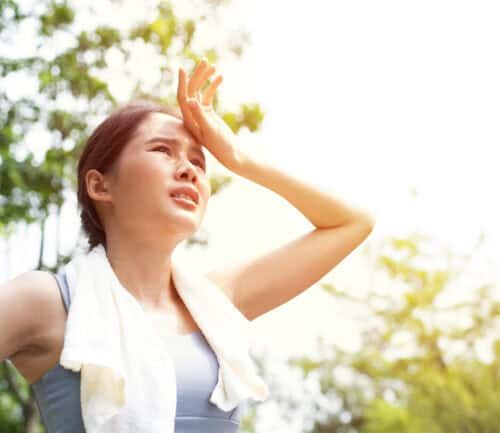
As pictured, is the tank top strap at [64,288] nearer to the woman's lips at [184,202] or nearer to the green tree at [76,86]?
the woman's lips at [184,202]

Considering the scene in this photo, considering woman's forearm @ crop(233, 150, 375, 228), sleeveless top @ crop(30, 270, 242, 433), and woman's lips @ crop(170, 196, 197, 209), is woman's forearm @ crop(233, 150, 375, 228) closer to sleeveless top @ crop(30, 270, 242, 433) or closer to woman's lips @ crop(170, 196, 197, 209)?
woman's lips @ crop(170, 196, 197, 209)

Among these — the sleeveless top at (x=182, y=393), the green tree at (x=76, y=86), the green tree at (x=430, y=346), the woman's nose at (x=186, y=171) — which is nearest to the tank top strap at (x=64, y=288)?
the sleeveless top at (x=182, y=393)

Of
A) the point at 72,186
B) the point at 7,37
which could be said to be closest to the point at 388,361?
the point at 72,186

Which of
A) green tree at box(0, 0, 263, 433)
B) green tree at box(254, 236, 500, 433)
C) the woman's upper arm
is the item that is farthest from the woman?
green tree at box(254, 236, 500, 433)

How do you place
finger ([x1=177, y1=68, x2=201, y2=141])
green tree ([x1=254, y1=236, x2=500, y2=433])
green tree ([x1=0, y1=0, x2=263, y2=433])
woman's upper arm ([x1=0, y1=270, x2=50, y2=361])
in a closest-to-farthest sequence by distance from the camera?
woman's upper arm ([x1=0, y1=270, x2=50, y2=361]) < finger ([x1=177, y1=68, x2=201, y2=141]) < green tree ([x1=0, y1=0, x2=263, y2=433]) < green tree ([x1=254, y1=236, x2=500, y2=433])

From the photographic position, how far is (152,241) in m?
1.60

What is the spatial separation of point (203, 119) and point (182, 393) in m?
0.48

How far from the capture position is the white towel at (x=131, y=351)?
1.44 m

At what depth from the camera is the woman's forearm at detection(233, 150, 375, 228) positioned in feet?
5.71

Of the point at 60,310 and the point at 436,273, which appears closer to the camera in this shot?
the point at 60,310

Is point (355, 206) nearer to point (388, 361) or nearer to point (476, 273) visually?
point (476, 273)

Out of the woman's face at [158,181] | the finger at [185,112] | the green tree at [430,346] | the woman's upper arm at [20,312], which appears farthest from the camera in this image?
the green tree at [430,346]

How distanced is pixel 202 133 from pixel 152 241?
0.74ft

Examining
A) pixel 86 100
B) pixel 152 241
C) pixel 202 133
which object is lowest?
pixel 86 100
